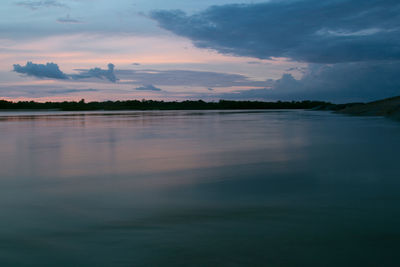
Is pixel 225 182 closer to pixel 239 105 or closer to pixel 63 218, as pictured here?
pixel 63 218

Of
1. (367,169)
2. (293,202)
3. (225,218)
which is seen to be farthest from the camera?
(367,169)

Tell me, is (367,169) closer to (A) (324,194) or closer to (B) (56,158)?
(A) (324,194)

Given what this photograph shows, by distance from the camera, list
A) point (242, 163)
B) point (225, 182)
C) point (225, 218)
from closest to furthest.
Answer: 1. point (225, 218)
2. point (225, 182)
3. point (242, 163)

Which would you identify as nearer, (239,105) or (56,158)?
(56,158)

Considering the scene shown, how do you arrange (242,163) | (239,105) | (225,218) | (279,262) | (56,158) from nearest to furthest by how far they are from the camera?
(279,262) < (225,218) < (242,163) < (56,158) < (239,105)

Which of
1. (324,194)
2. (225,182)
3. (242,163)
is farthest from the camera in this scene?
(242,163)

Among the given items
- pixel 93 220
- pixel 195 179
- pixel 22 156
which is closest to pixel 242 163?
pixel 195 179

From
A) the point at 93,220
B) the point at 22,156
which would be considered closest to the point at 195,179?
the point at 93,220

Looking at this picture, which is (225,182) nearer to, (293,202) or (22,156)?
(293,202)

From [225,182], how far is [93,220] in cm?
279

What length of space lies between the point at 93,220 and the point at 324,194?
352 centimetres

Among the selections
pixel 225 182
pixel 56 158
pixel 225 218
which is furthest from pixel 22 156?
pixel 225 218

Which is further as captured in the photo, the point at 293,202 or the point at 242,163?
the point at 242,163

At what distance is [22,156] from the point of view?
10.1 m
